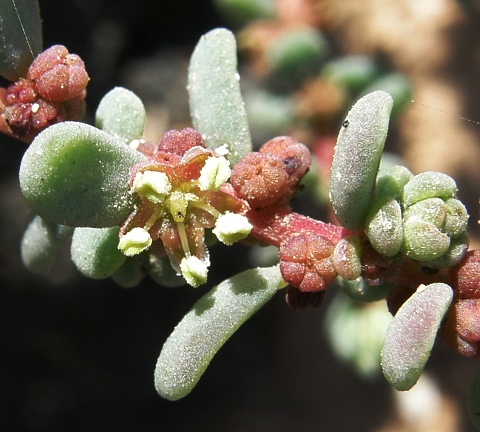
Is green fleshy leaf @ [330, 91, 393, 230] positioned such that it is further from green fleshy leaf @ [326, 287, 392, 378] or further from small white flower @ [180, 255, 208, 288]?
green fleshy leaf @ [326, 287, 392, 378]

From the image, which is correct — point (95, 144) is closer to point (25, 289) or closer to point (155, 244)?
point (155, 244)

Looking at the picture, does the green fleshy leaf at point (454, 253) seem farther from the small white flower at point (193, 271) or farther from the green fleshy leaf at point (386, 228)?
Answer: the small white flower at point (193, 271)

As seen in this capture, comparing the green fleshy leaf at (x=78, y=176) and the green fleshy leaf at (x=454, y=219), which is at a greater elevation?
the green fleshy leaf at (x=78, y=176)

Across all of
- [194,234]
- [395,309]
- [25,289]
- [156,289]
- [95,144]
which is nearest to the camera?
[95,144]

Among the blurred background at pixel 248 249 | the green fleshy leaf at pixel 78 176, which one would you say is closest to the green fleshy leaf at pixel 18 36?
the green fleshy leaf at pixel 78 176

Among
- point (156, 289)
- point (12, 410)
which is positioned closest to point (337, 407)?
point (156, 289)

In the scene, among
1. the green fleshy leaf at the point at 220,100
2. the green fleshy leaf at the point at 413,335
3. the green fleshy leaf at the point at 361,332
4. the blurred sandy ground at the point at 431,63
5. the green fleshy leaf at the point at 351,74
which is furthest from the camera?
the blurred sandy ground at the point at 431,63
